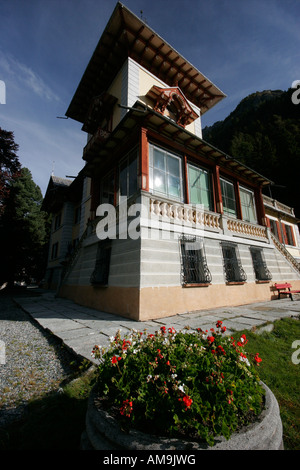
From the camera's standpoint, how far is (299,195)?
30172 millimetres

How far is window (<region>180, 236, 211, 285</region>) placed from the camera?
7.89 meters

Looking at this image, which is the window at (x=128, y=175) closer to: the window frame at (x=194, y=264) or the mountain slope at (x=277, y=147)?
the window frame at (x=194, y=264)

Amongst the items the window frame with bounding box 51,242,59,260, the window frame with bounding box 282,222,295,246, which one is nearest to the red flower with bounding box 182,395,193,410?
the window frame with bounding box 51,242,59,260

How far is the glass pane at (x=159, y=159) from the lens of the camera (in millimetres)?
8812

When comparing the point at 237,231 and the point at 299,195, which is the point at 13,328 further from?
the point at 299,195

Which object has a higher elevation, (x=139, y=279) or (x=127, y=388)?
(x=139, y=279)

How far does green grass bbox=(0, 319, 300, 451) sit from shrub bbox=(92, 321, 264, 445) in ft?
1.37

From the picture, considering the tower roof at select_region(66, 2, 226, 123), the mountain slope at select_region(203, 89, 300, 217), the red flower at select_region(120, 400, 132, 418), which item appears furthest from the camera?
the mountain slope at select_region(203, 89, 300, 217)

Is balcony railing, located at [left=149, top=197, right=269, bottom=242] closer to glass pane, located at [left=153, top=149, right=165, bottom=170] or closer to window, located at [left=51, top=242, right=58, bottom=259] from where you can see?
glass pane, located at [left=153, top=149, right=165, bottom=170]

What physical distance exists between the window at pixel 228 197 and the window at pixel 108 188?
6261 mm

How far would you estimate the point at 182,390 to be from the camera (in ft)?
4.97

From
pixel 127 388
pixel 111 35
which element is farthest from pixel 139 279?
pixel 111 35
